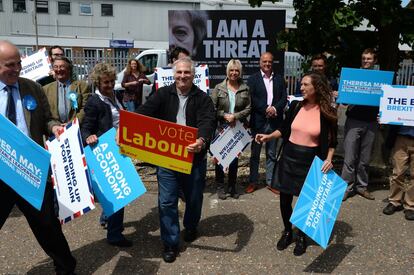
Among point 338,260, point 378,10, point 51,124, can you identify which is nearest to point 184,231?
point 338,260

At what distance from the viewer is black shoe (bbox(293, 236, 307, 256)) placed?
4.09 metres

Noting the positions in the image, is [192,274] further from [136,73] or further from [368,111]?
[136,73]

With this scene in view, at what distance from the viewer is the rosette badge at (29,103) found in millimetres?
3236

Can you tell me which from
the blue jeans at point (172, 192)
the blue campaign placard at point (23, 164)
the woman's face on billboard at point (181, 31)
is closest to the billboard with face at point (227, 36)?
the woman's face on billboard at point (181, 31)

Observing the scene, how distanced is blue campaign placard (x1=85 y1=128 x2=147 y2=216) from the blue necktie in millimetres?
798

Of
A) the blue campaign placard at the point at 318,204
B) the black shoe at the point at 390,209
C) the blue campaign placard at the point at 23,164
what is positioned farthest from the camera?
the black shoe at the point at 390,209

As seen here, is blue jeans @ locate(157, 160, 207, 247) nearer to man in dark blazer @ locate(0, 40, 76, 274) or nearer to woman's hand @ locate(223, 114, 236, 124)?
man in dark blazer @ locate(0, 40, 76, 274)

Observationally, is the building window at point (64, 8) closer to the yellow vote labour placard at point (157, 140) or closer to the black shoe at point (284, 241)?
the yellow vote labour placard at point (157, 140)

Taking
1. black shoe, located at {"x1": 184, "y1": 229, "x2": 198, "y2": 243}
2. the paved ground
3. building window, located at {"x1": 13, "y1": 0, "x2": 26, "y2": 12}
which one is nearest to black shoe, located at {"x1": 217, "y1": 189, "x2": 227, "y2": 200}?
the paved ground

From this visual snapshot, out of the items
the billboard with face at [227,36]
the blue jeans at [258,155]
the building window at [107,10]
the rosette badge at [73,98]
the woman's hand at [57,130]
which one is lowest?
the blue jeans at [258,155]

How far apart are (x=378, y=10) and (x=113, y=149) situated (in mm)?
4511

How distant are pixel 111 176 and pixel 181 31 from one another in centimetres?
551

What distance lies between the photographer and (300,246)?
410 centimetres

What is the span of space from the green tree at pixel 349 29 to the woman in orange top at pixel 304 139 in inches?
94.7
